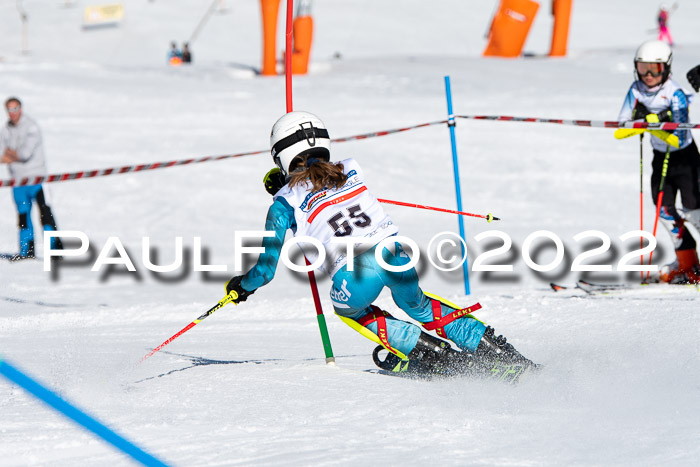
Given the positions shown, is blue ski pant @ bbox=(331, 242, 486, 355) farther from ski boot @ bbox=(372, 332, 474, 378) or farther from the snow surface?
the snow surface

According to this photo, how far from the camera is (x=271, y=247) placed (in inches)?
173

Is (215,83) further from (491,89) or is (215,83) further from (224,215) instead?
(224,215)

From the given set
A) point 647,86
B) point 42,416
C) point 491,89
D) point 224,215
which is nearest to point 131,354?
point 42,416

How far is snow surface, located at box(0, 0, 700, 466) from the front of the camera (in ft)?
11.5

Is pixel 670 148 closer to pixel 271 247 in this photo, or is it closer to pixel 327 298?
pixel 327 298

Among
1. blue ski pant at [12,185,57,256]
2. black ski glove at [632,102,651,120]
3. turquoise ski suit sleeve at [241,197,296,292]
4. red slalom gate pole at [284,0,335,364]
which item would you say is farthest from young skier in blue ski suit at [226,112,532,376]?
blue ski pant at [12,185,57,256]

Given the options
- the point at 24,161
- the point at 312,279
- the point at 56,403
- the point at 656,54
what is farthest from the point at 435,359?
the point at 24,161

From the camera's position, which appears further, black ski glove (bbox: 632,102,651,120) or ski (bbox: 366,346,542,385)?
black ski glove (bbox: 632,102,651,120)

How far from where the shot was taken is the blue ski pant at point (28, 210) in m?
9.88

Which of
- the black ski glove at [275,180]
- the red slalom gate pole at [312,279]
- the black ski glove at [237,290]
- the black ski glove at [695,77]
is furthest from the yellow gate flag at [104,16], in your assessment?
the black ski glove at [237,290]

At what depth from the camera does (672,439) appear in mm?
3258

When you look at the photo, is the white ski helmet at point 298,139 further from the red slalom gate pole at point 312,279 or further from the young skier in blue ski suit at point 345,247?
the red slalom gate pole at point 312,279

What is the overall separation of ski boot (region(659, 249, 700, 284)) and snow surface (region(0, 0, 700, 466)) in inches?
18.4

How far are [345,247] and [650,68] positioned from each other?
4014 mm
